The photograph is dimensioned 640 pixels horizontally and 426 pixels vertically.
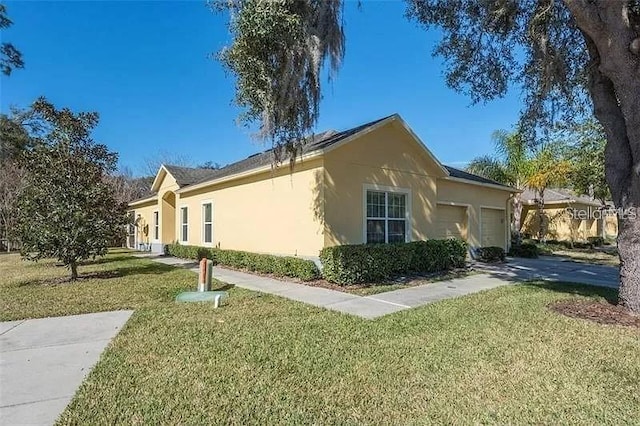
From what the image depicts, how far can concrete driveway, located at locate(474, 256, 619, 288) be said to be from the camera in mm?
10992

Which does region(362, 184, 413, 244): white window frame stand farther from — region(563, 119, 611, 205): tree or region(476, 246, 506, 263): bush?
region(563, 119, 611, 205): tree

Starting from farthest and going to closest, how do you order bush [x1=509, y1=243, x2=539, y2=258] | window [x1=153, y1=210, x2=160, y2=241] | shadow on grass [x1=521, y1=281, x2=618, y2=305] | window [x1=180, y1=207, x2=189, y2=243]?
window [x1=153, y1=210, x2=160, y2=241]
window [x1=180, y1=207, x2=189, y2=243]
bush [x1=509, y1=243, x2=539, y2=258]
shadow on grass [x1=521, y1=281, x2=618, y2=305]

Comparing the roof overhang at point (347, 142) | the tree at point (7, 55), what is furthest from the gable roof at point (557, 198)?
the tree at point (7, 55)

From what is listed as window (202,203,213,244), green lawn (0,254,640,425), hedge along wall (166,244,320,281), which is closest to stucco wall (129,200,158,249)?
window (202,203,213,244)

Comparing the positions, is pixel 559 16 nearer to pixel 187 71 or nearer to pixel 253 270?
pixel 253 270

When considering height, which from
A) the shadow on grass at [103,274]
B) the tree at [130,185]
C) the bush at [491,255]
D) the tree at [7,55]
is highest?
the tree at [7,55]

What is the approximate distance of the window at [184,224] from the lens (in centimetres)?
1936

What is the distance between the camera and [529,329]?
5715 millimetres

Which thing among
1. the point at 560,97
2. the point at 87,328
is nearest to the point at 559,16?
the point at 560,97

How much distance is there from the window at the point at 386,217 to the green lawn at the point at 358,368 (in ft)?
16.1

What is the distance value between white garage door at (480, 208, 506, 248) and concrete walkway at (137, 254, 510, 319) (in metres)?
6.29

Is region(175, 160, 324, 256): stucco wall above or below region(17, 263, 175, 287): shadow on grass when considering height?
above

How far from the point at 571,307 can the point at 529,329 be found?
2.08 metres

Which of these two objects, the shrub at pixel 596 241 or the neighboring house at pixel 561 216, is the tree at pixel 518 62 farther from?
the shrub at pixel 596 241
